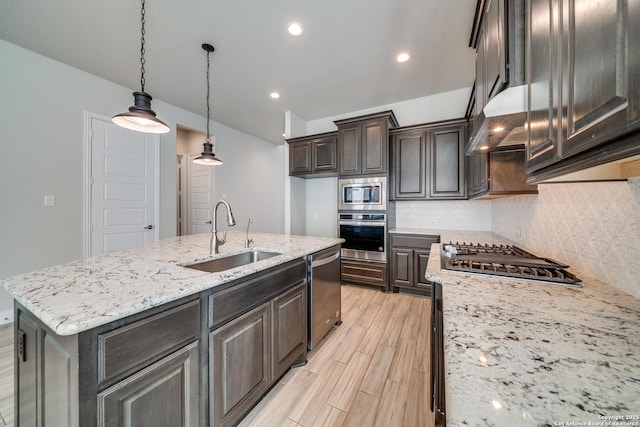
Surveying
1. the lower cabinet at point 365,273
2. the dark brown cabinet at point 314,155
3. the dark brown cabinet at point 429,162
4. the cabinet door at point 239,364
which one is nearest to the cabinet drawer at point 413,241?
the lower cabinet at point 365,273

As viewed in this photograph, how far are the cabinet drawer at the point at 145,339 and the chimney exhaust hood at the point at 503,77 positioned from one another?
1.53 metres

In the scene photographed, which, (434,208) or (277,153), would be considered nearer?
(434,208)

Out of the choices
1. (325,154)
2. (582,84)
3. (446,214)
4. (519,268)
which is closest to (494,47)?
(582,84)

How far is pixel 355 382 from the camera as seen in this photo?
1669 mm

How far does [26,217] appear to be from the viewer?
A: 253 centimetres

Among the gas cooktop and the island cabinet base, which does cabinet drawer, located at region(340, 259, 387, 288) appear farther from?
the island cabinet base

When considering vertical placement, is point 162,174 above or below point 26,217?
above

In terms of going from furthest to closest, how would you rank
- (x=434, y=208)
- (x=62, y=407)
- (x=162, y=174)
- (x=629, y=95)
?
(x=162, y=174) → (x=434, y=208) → (x=62, y=407) → (x=629, y=95)

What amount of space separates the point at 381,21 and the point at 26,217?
14.0ft

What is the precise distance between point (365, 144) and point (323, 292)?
2300 millimetres

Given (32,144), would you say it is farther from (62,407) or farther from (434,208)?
(434,208)

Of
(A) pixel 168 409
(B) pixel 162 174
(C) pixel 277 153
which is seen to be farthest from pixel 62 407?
(C) pixel 277 153

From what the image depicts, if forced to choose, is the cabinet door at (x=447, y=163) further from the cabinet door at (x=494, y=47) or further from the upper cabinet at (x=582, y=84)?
the upper cabinet at (x=582, y=84)

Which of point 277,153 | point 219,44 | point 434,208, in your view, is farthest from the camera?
point 277,153
